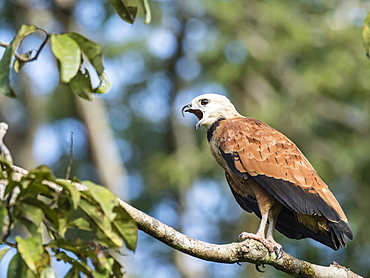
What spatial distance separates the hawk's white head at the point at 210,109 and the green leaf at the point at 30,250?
3.48 meters

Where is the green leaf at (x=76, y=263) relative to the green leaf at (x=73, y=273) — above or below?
above

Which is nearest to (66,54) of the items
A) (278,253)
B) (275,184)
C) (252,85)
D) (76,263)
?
(76,263)

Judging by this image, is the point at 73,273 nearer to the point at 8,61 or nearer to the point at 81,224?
the point at 81,224

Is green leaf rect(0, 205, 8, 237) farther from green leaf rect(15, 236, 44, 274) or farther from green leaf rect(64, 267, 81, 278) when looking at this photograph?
green leaf rect(64, 267, 81, 278)

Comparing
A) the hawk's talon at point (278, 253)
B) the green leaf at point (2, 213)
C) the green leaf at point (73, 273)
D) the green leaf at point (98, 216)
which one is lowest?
the green leaf at point (73, 273)

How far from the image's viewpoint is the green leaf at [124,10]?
327cm

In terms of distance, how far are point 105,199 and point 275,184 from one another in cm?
283

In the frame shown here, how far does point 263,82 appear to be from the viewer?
15625 millimetres

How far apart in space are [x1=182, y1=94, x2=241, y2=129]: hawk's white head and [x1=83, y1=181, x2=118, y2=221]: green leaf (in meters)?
3.39

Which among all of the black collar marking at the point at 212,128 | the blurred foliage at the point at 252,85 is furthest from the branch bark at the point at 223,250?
the blurred foliage at the point at 252,85

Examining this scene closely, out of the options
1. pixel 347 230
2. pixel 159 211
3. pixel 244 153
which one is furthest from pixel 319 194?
pixel 159 211

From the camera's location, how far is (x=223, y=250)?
3826mm

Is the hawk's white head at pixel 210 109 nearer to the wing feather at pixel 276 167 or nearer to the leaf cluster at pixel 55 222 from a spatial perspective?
the wing feather at pixel 276 167

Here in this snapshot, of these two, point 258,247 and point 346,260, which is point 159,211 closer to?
point 346,260
